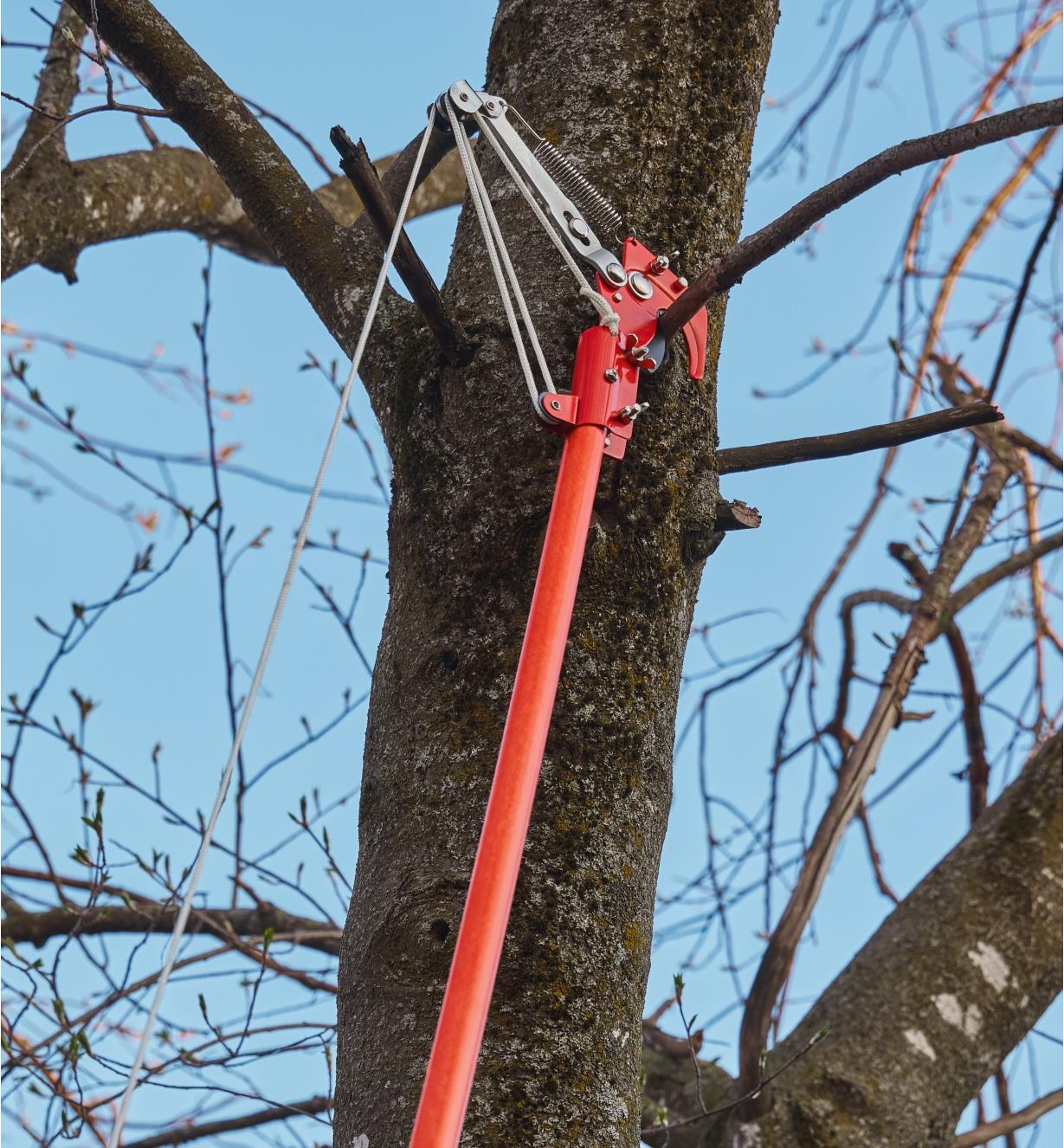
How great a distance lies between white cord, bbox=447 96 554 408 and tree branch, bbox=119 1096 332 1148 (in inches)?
47.6

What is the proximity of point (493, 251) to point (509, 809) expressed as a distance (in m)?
0.42

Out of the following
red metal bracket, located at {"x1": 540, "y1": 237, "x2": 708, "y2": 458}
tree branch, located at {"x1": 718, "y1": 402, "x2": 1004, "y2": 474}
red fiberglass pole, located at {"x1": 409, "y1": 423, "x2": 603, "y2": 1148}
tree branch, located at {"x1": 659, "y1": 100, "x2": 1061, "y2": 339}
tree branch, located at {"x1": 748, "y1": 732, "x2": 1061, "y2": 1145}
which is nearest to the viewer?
red fiberglass pole, located at {"x1": 409, "y1": 423, "x2": 603, "y2": 1148}

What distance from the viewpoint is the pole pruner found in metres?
0.60

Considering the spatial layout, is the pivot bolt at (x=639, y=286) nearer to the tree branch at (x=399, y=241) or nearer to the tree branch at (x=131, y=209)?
the tree branch at (x=399, y=241)

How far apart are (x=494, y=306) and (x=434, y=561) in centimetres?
21

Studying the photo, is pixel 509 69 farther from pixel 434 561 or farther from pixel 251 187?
Answer: pixel 434 561

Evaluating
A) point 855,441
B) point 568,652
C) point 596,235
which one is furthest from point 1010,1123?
point 596,235

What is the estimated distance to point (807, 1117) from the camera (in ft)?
3.97

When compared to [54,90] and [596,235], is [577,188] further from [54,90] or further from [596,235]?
[54,90]

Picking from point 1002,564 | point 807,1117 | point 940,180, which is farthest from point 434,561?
point 940,180

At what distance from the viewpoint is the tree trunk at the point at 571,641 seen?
732 mm

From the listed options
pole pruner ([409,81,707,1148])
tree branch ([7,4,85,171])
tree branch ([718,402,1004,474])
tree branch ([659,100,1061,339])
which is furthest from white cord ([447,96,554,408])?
tree branch ([7,4,85,171])

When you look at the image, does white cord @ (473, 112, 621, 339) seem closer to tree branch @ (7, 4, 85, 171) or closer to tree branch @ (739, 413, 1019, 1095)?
tree branch @ (739, 413, 1019, 1095)

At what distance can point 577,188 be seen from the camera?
917mm
